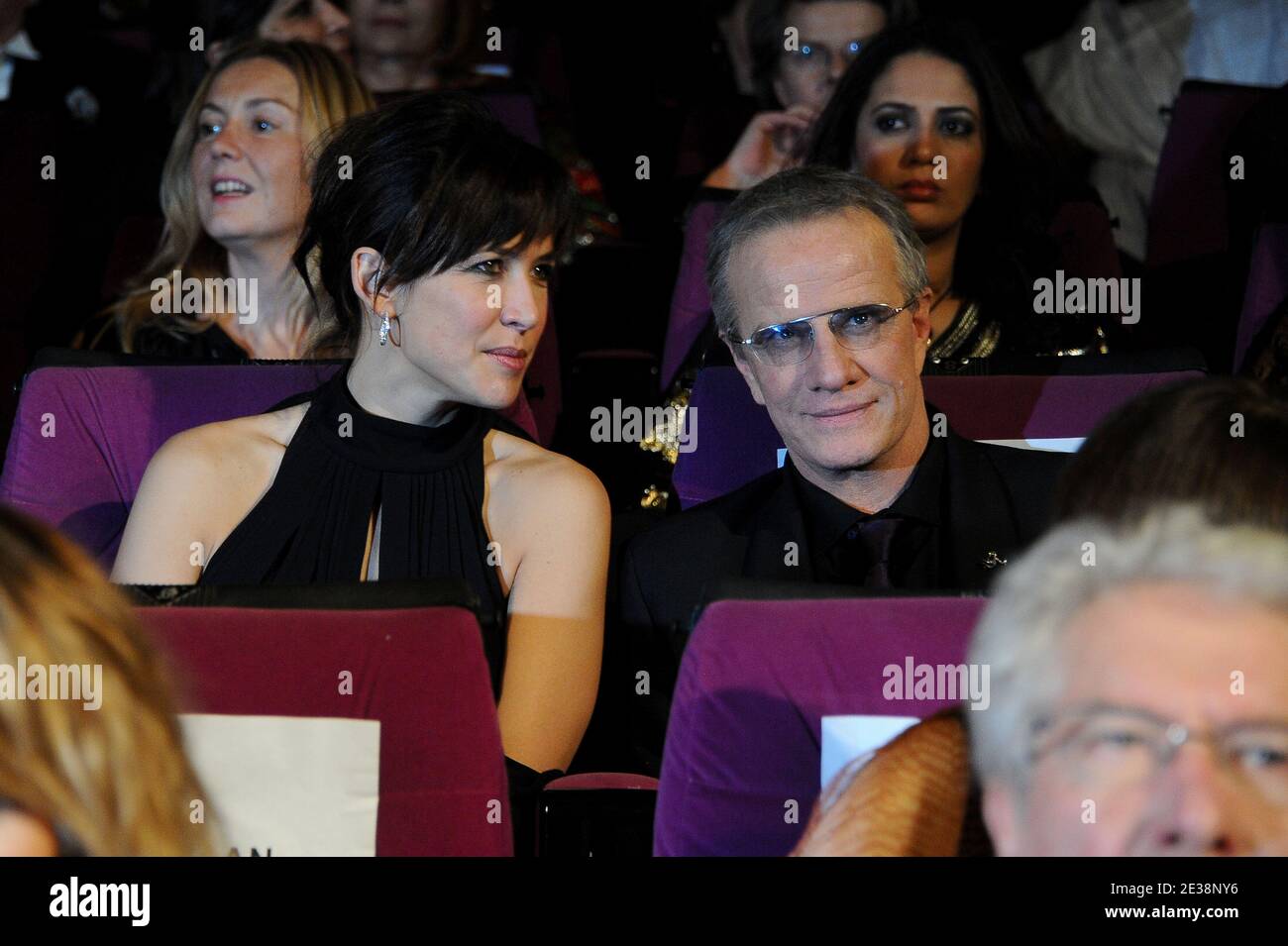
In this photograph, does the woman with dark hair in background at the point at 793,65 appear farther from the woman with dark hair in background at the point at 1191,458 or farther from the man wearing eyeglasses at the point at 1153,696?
the man wearing eyeglasses at the point at 1153,696

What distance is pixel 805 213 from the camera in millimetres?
2053

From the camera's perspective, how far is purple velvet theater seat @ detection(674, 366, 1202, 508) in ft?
7.06

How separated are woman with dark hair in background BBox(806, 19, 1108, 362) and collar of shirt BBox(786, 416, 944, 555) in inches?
28.4

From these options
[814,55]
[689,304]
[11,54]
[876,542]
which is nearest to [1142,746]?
[876,542]

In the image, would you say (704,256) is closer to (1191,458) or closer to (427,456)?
(427,456)

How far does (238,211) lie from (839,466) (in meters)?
1.32

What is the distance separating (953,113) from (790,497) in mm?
1148

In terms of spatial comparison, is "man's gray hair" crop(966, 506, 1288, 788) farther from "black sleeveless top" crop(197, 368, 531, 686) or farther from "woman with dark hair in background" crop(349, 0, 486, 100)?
"woman with dark hair in background" crop(349, 0, 486, 100)

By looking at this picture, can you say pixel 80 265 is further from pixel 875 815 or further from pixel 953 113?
pixel 875 815

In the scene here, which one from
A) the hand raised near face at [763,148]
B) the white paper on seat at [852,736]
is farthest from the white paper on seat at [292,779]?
the hand raised near face at [763,148]

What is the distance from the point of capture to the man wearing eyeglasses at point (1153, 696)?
108 cm

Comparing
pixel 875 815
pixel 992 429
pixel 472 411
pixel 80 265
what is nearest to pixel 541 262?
pixel 472 411

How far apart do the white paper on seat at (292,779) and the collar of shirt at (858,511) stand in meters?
0.74

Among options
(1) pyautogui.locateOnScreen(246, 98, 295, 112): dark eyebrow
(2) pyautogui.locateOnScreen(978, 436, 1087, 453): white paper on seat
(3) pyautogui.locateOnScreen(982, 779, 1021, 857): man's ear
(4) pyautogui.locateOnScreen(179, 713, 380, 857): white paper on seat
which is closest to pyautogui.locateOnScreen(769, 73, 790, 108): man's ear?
(1) pyautogui.locateOnScreen(246, 98, 295, 112): dark eyebrow
